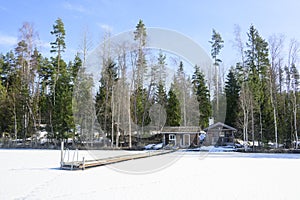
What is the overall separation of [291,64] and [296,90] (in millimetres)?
3135

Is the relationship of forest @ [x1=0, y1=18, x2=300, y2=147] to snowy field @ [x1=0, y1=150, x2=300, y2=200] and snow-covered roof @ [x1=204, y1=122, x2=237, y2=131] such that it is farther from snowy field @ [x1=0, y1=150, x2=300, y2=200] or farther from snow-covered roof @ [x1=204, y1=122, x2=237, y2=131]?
snowy field @ [x1=0, y1=150, x2=300, y2=200]

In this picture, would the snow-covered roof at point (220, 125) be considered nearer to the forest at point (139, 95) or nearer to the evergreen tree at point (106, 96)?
the forest at point (139, 95)

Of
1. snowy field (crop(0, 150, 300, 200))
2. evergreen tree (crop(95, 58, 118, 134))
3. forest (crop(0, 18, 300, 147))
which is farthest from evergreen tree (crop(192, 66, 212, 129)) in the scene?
snowy field (crop(0, 150, 300, 200))

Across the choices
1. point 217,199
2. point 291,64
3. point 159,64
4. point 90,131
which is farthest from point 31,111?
point 217,199

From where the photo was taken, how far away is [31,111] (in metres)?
31.4

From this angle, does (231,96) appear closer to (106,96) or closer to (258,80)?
(258,80)

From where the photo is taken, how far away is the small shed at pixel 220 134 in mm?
29562

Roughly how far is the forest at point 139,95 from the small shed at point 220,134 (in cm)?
123

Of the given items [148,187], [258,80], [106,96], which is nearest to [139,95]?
[106,96]

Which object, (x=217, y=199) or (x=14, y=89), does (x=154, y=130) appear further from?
(x=217, y=199)

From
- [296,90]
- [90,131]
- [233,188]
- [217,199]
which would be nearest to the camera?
[217,199]

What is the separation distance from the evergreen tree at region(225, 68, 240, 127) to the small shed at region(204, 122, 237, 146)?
197 centimetres

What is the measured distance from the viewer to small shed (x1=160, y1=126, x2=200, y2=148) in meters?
29.0

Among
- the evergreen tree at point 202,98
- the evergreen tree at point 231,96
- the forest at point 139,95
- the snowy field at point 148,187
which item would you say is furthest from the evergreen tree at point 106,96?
the snowy field at point 148,187
